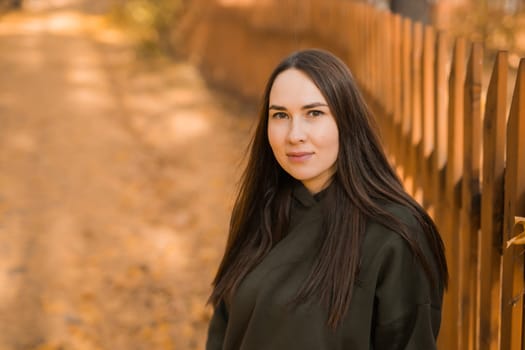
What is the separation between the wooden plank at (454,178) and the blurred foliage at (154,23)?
907cm

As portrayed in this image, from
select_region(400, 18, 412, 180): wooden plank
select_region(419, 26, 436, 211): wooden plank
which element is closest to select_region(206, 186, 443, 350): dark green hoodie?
select_region(419, 26, 436, 211): wooden plank

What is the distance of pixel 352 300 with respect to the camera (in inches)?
84.9

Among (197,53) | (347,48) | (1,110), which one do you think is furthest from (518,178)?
(197,53)

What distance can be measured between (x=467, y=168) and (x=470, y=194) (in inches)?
4.2

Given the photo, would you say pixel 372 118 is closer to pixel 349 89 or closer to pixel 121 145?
pixel 349 89

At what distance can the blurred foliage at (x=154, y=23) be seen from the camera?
11761 mm

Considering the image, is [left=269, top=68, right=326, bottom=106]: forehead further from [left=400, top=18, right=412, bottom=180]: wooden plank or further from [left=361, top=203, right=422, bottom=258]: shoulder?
[left=400, top=18, right=412, bottom=180]: wooden plank

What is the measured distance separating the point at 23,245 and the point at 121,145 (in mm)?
2535

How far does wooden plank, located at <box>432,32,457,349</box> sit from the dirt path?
228 cm

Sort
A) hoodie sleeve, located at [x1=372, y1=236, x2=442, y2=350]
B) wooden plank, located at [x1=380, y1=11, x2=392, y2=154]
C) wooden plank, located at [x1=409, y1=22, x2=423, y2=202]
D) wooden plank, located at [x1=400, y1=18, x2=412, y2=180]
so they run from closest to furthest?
hoodie sleeve, located at [x1=372, y1=236, x2=442, y2=350]
wooden plank, located at [x1=409, y1=22, x2=423, y2=202]
wooden plank, located at [x1=400, y1=18, x2=412, y2=180]
wooden plank, located at [x1=380, y1=11, x2=392, y2=154]

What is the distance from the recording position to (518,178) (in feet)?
7.29

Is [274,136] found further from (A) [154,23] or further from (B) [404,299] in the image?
(A) [154,23]

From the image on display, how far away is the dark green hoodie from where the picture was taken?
83.0 inches

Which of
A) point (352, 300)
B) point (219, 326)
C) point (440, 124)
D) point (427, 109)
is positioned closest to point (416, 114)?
point (427, 109)
